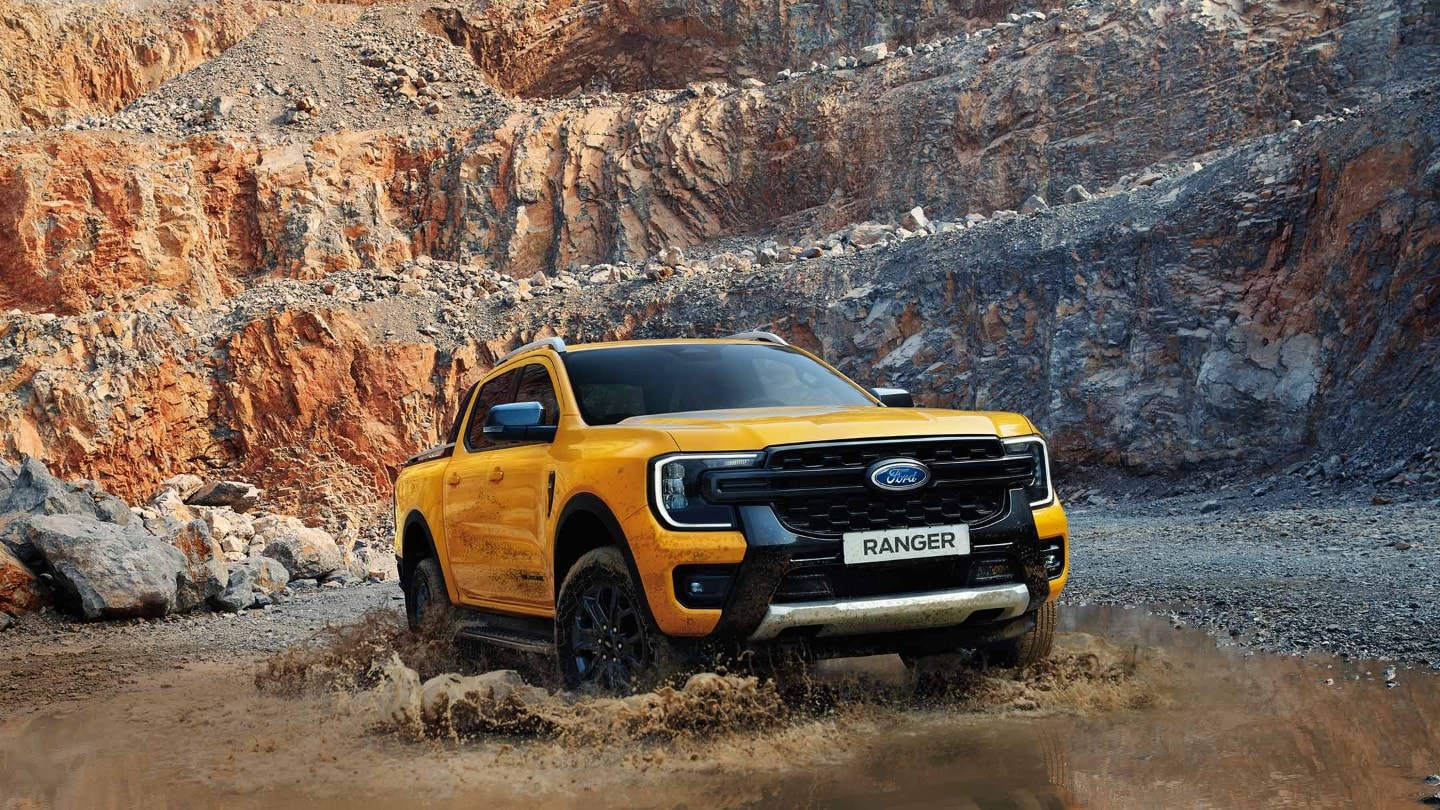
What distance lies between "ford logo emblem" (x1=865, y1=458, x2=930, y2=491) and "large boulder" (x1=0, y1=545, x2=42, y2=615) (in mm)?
9060

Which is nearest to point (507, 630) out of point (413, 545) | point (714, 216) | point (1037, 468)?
point (413, 545)

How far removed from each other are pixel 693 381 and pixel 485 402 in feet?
5.25

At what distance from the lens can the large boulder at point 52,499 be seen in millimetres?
13344

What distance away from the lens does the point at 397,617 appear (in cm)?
884

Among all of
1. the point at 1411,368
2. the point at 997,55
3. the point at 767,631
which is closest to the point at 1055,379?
the point at 1411,368

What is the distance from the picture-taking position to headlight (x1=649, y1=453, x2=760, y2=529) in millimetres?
4844

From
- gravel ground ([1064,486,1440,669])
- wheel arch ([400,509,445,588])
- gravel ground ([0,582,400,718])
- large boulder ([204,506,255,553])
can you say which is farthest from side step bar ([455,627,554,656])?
large boulder ([204,506,255,553])

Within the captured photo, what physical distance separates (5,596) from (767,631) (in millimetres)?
8834

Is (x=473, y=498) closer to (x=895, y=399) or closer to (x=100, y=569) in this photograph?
(x=895, y=399)

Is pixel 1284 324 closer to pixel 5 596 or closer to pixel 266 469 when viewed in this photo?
pixel 5 596

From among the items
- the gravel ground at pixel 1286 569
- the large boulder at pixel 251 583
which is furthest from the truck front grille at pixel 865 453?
the large boulder at pixel 251 583

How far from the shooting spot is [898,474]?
493 cm

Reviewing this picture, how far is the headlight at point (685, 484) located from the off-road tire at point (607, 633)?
32 cm

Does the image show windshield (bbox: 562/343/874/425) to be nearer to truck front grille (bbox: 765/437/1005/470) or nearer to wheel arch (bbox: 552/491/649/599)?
wheel arch (bbox: 552/491/649/599)
